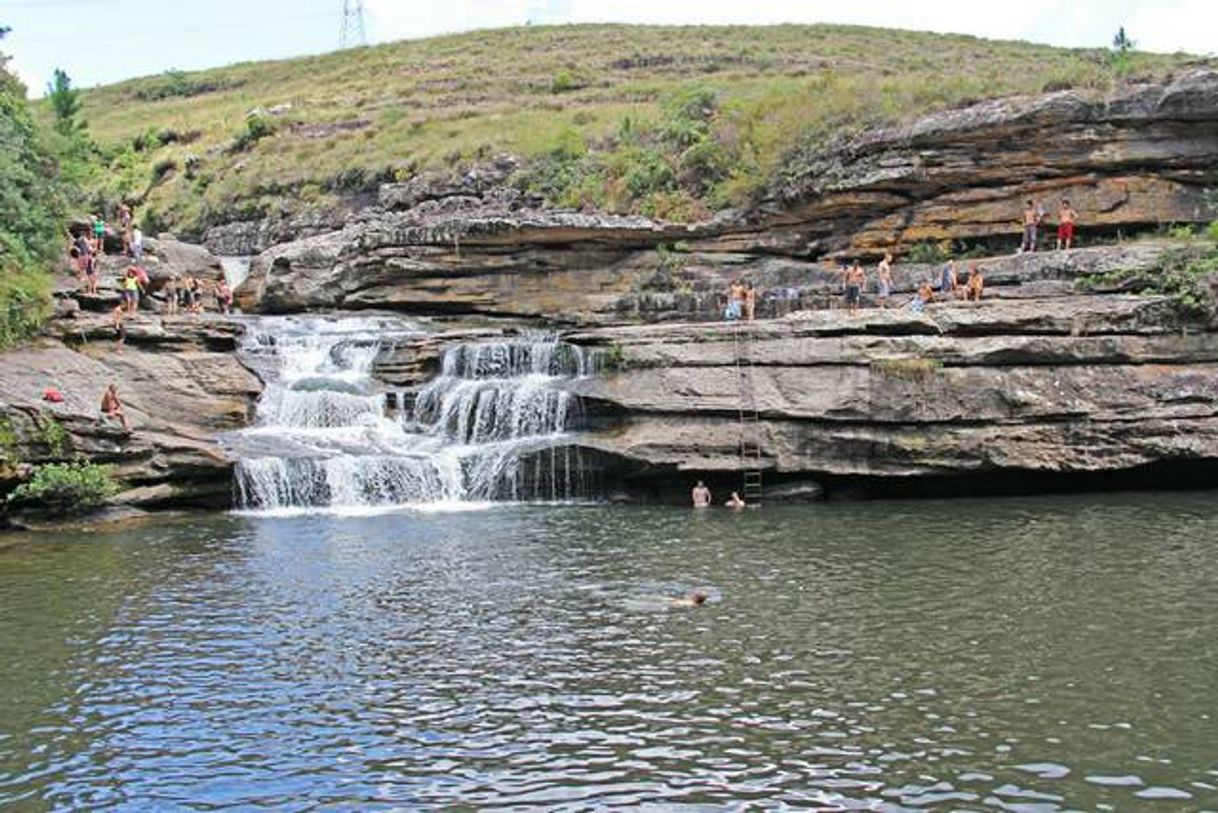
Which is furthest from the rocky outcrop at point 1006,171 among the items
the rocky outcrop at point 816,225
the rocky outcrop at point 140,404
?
the rocky outcrop at point 140,404

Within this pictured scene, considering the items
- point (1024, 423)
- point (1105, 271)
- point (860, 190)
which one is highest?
point (860, 190)

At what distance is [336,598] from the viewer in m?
17.0

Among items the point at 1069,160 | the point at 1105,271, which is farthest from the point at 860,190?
the point at 1105,271

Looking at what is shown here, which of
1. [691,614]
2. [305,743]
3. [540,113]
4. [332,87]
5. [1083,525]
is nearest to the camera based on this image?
[305,743]

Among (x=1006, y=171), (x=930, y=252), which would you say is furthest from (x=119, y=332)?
(x=1006, y=171)

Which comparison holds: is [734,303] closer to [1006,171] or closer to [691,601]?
[1006,171]

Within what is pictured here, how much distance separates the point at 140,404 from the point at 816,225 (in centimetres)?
2104

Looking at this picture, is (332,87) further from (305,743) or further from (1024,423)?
(305,743)

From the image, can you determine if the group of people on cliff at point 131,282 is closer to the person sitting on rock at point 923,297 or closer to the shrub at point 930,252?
the person sitting on rock at point 923,297

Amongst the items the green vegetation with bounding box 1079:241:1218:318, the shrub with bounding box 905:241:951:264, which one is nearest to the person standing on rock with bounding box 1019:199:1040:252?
the shrub with bounding box 905:241:951:264

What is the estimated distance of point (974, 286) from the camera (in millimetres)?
28750

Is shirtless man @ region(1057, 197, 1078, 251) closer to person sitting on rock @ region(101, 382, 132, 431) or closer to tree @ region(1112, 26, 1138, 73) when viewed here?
tree @ region(1112, 26, 1138, 73)

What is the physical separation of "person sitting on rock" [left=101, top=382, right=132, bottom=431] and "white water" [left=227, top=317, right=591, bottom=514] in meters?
2.50

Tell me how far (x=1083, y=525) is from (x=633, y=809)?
610 inches
